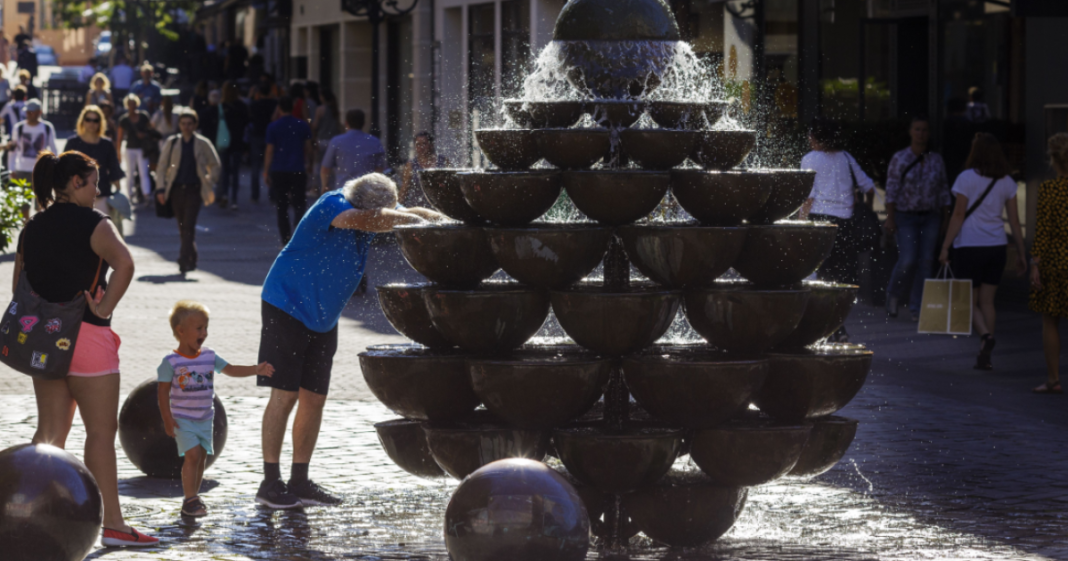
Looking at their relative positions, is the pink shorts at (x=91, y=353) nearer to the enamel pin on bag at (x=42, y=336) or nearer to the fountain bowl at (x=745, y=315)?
the enamel pin on bag at (x=42, y=336)

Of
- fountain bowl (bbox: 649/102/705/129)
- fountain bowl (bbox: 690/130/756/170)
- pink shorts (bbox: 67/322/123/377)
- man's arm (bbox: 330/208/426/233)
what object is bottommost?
pink shorts (bbox: 67/322/123/377)

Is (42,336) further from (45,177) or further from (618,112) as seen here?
(618,112)

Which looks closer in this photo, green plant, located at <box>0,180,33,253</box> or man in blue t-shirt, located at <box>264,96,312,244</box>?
green plant, located at <box>0,180,33,253</box>

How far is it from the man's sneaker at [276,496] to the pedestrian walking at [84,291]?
852 mm

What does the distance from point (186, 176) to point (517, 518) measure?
13.0m

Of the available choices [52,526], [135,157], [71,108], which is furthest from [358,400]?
[71,108]

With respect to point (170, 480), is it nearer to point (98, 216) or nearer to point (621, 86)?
point (98, 216)

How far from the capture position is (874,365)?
468 inches

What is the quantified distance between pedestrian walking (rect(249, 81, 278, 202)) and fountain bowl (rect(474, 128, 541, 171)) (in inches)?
815

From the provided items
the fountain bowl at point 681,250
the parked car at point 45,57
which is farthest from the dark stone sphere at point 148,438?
the parked car at point 45,57

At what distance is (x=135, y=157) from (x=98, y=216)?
20.5 m

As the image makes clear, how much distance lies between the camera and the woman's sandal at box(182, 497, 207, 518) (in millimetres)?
7090

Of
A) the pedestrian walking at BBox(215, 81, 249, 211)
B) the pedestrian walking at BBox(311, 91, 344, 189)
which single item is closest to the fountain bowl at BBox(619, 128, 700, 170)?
the pedestrian walking at BBox(311, 91, 344, 189)

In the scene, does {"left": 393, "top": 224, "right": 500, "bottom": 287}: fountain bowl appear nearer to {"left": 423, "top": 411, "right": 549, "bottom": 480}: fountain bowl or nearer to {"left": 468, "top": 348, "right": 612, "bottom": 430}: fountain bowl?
{"left": 468, "top": 348, "right": 612, "bottom": 430}: fountain bowl
